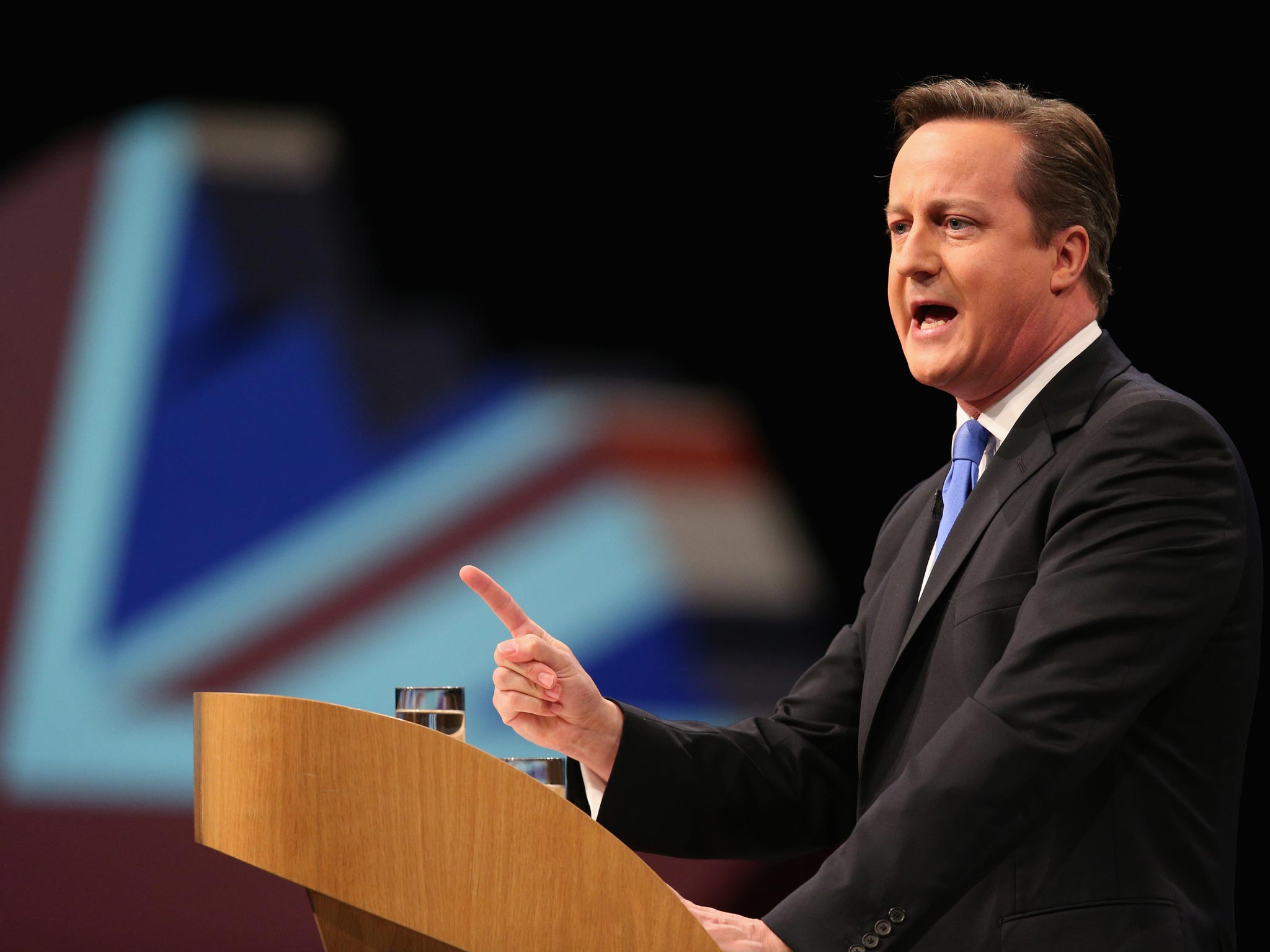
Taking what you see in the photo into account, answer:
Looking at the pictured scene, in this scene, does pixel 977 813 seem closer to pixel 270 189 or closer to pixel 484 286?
pixel 484 286

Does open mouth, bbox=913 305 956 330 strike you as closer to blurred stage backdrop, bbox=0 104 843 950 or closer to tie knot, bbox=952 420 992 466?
tie knot, bbox=952 420 992 466

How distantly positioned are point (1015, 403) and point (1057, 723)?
525 mm

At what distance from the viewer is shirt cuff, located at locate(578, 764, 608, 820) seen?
5.40ft

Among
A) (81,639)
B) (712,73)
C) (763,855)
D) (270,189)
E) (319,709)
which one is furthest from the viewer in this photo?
(712,73)

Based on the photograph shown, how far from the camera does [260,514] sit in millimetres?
3221

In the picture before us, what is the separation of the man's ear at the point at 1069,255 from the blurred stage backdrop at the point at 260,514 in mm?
1826

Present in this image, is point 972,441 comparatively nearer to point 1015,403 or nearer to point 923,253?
point 1015,403

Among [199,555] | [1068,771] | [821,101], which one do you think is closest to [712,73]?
[821,101]

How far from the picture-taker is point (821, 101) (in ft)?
11.9

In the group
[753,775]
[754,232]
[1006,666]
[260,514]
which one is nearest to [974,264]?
[1006,666]

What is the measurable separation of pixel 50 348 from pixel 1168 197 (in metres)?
2.92

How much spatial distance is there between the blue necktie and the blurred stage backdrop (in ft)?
5.71

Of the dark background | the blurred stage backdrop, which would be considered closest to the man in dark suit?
the blurred stage backdrop

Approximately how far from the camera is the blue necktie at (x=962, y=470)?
1689 mm
